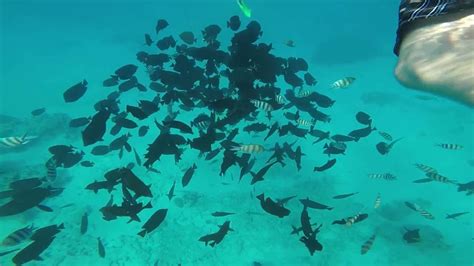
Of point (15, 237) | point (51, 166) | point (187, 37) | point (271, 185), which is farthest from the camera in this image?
point (271, 185)

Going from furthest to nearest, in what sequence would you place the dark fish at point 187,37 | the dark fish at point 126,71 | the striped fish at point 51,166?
1. the dark fish at point 187,37
2. the dark fish at point 126,71
3. the striped fish at point 51,166

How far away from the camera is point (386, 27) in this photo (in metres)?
57.8

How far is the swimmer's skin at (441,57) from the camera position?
4.76 feet

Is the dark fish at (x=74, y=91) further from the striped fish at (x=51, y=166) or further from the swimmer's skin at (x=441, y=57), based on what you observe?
the swimmer's skin at (x=441, y=57)

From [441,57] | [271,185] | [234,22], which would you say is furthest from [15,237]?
[271,185]

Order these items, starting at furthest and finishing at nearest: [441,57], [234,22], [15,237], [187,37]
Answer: [187,37], [234,22], [15,237], [441,57]

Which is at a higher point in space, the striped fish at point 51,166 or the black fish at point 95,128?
the black fish at point 95,128

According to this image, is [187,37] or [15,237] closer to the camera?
[15,237]

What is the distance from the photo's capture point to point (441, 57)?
159 cm

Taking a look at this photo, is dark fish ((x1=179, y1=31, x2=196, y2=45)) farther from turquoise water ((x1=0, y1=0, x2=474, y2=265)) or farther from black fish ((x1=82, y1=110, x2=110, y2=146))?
turquoise water ((x1=0, y1=0, x2=474, y2=265))

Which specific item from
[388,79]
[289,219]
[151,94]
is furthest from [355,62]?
[289,219]

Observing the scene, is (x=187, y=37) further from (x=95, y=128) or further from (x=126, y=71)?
(x=95, y=128)

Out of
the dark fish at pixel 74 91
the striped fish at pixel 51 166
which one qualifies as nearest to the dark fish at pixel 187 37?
the dark fish at pixel 74 91

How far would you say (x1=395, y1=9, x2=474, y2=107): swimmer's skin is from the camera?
4.76 ft
